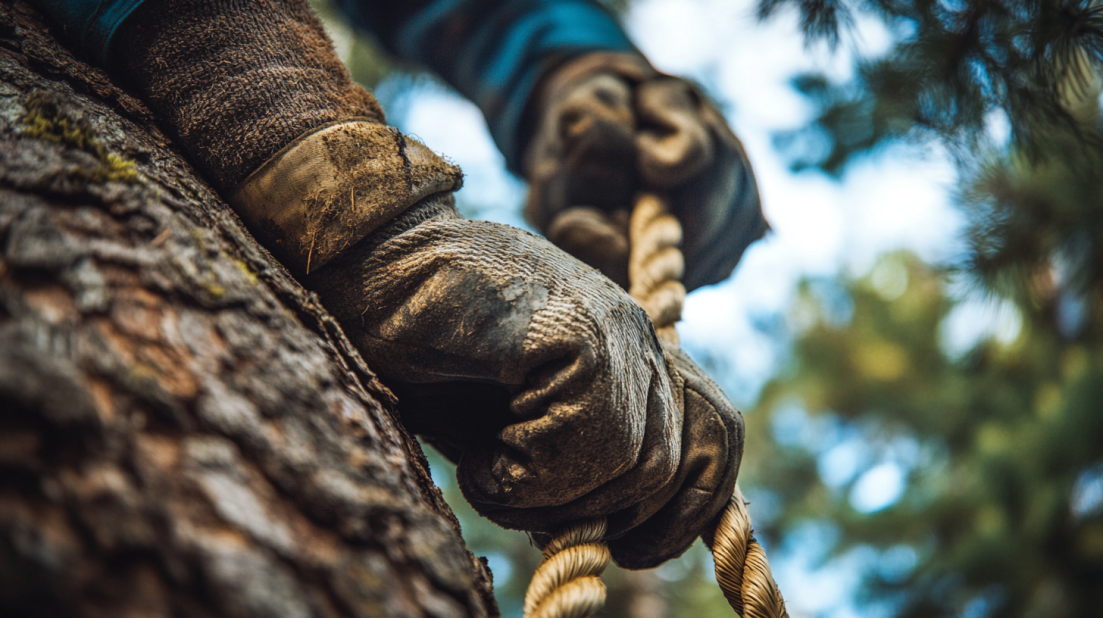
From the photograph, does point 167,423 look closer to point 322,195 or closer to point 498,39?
point 322,195

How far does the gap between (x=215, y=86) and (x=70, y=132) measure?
0.49 ft

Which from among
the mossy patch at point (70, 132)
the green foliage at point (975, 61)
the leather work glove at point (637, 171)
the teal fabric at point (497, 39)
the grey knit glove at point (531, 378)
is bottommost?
the mossy patch at point (70, 132)

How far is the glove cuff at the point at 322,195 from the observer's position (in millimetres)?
572

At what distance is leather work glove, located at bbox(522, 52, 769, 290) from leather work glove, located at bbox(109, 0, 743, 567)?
0.43m

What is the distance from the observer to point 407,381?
Answer: 61cm

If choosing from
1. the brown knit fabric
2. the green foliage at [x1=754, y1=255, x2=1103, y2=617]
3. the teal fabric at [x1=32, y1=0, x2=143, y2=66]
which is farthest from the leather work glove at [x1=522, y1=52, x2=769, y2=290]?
the green foliage at [x1=754, y1=255, x2=1103, y2=617]

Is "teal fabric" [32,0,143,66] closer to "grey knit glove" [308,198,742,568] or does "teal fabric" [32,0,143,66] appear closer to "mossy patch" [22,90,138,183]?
"mossy patch" [22,90,138,183]

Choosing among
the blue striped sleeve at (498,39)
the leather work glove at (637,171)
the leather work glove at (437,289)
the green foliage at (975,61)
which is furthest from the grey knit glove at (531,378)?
the green foliage at (975,61)

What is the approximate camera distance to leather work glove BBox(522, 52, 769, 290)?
103cm

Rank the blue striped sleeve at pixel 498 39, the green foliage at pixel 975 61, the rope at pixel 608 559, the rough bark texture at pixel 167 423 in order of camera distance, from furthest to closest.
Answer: the blue striped sleeve at pixel 498 39 < the green foliage at pixel 975 61 < the rope at pixel 608 559 < the rough bark texture at pixel 167 423

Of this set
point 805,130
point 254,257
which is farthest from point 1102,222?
point 254,257

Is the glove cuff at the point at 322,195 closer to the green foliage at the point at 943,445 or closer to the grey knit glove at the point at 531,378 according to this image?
the grey knit glove at the point at 531,378

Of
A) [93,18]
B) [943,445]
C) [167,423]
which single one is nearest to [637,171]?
[93,18]

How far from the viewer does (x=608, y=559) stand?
24.2 inches
